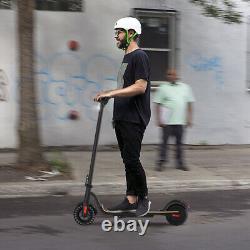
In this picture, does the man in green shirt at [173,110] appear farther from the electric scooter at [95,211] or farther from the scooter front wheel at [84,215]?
the scooter front wheel at [84,215]

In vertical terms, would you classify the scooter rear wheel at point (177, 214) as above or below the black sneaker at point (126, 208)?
below

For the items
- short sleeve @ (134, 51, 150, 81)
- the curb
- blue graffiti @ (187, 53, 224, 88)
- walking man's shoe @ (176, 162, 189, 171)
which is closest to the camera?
short sleeve @ (134, 51, 150, 81)

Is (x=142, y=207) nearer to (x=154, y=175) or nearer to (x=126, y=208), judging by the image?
(x=126, y=208)

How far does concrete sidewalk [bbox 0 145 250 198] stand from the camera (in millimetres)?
7664

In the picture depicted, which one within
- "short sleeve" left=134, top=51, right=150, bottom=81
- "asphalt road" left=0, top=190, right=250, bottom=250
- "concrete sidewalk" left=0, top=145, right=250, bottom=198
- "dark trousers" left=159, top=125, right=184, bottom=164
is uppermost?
"short sleeve" left=134, top=51, right=150, bottom=81

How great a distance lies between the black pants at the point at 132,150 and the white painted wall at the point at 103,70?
18.8 ft

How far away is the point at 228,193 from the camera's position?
25.9 feet

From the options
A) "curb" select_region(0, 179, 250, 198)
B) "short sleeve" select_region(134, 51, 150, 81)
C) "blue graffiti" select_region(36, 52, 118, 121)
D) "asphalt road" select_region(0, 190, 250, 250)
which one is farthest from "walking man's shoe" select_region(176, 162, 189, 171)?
"short sleeve" select_region(134, 51, 150, 81)

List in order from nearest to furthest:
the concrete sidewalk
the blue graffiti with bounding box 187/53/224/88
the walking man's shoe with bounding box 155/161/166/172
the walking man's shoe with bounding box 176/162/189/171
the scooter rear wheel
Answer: the scooter rear wheel
the concrete sidewalk
the walking man's shoe with bounding box 155/161/166/172
the walking man's shoe with bounding box 176/162/189/171
the blue graffiti with bounding box 187/53/224/88

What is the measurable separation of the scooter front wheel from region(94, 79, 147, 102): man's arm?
1208 mm

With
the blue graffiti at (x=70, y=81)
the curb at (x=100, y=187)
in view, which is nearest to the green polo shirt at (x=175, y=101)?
the curb at (x=100, y=187)

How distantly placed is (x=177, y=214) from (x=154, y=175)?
2.87 metres

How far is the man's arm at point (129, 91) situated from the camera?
16.7 ft

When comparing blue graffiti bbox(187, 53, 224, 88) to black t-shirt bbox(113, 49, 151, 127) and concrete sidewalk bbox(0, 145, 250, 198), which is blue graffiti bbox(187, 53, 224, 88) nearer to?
concrete sidewalk bbox(0, 145, 250, 198)
